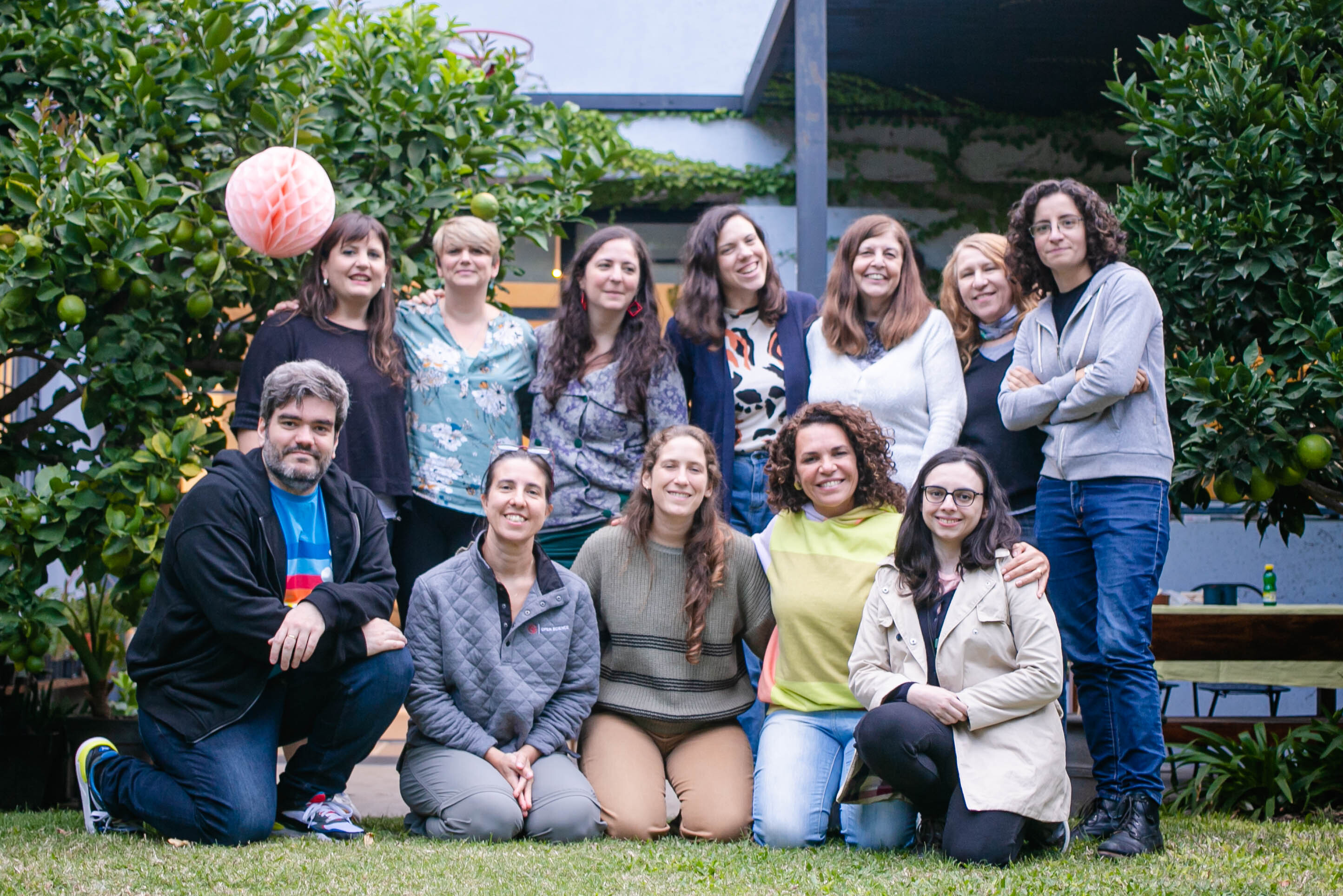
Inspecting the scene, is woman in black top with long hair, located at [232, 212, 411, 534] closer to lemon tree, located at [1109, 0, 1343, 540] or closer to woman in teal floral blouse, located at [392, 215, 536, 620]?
woman in teal floral blouse, located at [392, 215, 536, 620]

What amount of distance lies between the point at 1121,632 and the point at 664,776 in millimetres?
1437

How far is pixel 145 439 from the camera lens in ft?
12.7

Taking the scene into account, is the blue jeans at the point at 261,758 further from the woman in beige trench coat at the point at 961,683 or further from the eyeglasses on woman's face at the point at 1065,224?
the eyeglasses on woman's face at the point at 1065,224

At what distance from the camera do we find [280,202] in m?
3.56

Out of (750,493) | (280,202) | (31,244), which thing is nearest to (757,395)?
(750,493)

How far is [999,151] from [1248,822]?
6.43 meters

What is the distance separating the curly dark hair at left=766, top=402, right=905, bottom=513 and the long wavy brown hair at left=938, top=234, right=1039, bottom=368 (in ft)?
1.67

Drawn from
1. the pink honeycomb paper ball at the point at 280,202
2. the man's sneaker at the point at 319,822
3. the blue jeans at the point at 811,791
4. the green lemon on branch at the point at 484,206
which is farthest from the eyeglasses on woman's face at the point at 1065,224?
the man's sneaker at the point at 319,822

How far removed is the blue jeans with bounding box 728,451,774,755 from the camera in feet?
12.8


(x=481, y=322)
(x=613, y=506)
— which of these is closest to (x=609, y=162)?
(x=481, y=322)

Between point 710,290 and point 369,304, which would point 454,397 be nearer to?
point 369,304

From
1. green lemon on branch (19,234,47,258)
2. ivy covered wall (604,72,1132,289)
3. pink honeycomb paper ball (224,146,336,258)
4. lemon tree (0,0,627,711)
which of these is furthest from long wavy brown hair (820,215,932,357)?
ivy covered wall (604,72,1132,289)

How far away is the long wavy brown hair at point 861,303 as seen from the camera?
3.81 m

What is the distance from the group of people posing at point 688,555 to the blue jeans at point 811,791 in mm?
11
